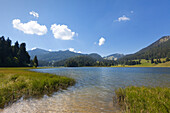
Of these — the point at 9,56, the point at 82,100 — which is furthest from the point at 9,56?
the point at 82,100

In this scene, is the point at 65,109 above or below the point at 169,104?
below

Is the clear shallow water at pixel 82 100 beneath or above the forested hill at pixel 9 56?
beneath

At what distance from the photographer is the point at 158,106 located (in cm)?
618

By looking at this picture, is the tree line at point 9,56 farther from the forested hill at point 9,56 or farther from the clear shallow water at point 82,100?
the clear shallow water at point 82,100

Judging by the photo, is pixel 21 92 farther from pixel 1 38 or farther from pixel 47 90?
pixel 1 38

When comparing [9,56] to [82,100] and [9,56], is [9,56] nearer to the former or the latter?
[9,56]

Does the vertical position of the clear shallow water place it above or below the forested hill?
below

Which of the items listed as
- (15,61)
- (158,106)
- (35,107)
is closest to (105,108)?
(158,106)

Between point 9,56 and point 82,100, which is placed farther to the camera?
point 9,56

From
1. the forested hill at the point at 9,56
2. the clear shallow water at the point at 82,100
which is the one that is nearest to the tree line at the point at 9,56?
the forested hill at the point at 9,56

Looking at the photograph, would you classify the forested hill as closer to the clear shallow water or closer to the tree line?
the tree line

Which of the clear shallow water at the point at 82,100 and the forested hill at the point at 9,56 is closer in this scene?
the clear shallow water at the point at 82,100

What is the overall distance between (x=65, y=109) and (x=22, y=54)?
114 metres

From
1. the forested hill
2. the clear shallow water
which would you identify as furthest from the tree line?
the clear shallow water
